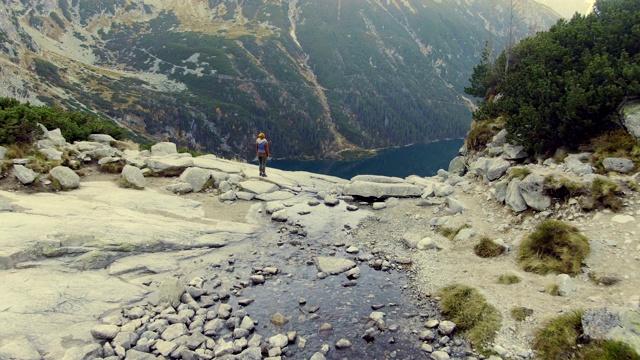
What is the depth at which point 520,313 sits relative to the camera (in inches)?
430

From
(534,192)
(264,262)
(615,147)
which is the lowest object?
(264,262)

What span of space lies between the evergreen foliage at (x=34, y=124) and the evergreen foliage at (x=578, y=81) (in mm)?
31064

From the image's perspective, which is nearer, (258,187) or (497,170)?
(497,170)

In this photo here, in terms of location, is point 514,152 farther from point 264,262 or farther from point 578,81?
point 264,262

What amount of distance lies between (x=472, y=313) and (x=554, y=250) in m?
4.78

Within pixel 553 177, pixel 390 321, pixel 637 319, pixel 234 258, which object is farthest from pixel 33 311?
pixel 553 177

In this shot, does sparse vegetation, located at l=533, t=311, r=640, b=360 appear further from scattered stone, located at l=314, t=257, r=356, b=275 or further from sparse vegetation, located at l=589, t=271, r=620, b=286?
scattered stone, located at l=314, t=257, r=356, b=275

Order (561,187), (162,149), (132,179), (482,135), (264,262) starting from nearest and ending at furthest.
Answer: (264,262) < (561,187) < (132,179) < (482,135) < (162,149)

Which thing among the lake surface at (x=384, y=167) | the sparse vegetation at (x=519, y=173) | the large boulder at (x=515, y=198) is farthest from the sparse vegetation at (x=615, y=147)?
the lake surface at (x=384, y=167)

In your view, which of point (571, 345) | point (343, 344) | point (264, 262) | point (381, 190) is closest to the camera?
point (571, 345)

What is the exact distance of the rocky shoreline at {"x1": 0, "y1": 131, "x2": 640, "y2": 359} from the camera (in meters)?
10.5

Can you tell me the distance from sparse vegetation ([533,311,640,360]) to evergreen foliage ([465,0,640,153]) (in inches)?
541

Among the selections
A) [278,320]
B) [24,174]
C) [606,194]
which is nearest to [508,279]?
[606,194]

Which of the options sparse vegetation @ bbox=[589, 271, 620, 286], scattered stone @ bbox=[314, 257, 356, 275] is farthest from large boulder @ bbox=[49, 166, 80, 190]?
sparse vegetation @ bbox=[589, 271, 620, 286]
